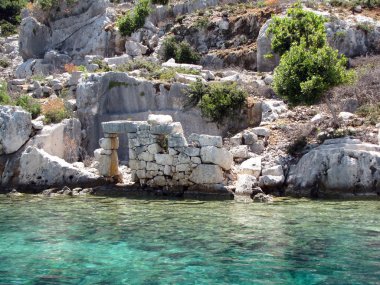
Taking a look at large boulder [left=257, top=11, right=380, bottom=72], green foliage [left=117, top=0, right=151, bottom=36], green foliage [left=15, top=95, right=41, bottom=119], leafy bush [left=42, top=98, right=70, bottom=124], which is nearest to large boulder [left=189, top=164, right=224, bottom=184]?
leafy bush [left=42, top=98, right=70, bottom=124]

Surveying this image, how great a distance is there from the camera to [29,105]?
1984 cm

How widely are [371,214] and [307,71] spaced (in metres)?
6.34

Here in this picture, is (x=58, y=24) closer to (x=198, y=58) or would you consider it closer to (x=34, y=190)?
(x=198, y=58)

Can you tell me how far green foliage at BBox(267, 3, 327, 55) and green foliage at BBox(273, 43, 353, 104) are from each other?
7.71 ft

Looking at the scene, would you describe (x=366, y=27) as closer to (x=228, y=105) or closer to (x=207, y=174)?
(x=228, y=105)

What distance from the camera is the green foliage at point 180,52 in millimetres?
27266

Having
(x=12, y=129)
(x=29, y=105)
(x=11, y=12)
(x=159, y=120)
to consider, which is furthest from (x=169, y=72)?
(x=11, y=12)

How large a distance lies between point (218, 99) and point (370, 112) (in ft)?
17.3

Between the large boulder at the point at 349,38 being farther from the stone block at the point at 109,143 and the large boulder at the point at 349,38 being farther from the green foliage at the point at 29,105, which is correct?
the green foliage at the point at 29,105

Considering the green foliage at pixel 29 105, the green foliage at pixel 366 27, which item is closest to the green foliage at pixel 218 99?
the green foliage at pixel 29 105

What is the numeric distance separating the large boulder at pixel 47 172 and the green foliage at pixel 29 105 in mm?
2242

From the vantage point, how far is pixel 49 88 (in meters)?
22.9

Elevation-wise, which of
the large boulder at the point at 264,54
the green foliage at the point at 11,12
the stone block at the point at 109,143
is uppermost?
the green foliage at the point at 11,12

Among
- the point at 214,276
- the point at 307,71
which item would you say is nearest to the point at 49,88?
the point at 307,71
